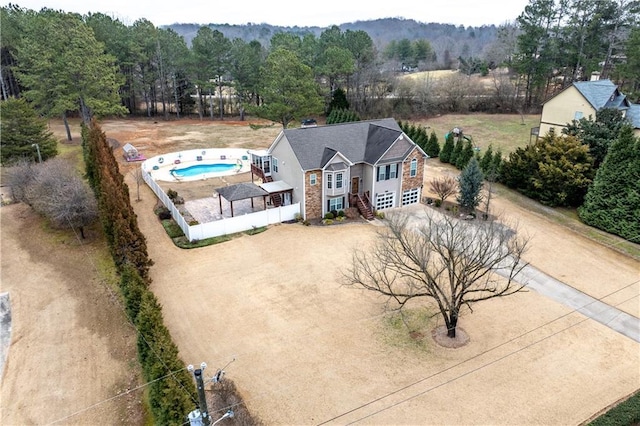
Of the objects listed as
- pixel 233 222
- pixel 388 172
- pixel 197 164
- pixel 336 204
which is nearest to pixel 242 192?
pixel 233 222

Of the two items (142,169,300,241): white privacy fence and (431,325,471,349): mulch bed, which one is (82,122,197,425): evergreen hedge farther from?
(431,325,471,349): mulch bed

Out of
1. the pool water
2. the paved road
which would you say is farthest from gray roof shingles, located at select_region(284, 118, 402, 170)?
the pool water

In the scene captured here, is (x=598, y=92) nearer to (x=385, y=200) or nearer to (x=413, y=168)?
(x=413, y=168)

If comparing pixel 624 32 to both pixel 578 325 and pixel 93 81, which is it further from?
pixel 93 81

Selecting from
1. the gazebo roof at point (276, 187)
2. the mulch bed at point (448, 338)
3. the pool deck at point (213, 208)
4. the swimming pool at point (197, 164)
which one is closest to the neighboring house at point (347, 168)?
the gazebo roof at point (276, 187)

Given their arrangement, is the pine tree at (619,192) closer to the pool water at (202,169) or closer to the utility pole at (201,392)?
the utility pole at (201,392)

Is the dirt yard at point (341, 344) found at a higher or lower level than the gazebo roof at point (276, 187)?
lower
